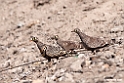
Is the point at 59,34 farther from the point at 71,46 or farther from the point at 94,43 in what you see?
the point at 94,43

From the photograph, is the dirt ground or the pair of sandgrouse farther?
the pair of sandgrouse

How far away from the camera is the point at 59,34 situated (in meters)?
9.21

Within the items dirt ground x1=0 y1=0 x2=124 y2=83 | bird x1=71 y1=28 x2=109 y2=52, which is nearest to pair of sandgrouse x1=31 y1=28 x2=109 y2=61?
bird x1=71 y1=28 x2=109 y2=52

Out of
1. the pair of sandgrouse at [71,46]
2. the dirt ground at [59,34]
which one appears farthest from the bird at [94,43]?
A: the dirt ground at [59,34]

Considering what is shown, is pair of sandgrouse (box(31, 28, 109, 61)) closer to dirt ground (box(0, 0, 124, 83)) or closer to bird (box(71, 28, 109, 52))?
bird (box(71, 28, 109, 52))

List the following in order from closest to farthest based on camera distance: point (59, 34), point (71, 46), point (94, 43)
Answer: point (94, 43), point (71, 46), point (59, 34)

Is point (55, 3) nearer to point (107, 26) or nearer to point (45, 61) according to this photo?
point (107, 26)

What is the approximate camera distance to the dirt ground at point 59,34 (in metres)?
6.71

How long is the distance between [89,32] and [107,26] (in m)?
0.49

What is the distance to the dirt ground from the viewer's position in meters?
6.71

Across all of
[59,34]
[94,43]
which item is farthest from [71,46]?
[59,34]

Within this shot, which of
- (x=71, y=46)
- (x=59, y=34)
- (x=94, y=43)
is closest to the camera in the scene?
(x=94, y=43)

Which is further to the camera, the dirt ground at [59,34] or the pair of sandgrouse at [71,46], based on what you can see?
the pair of sandgrouse at [71,46]

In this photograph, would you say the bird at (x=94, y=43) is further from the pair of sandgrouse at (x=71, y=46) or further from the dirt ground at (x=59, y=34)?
the dirt ground at (x=59, y=34)
